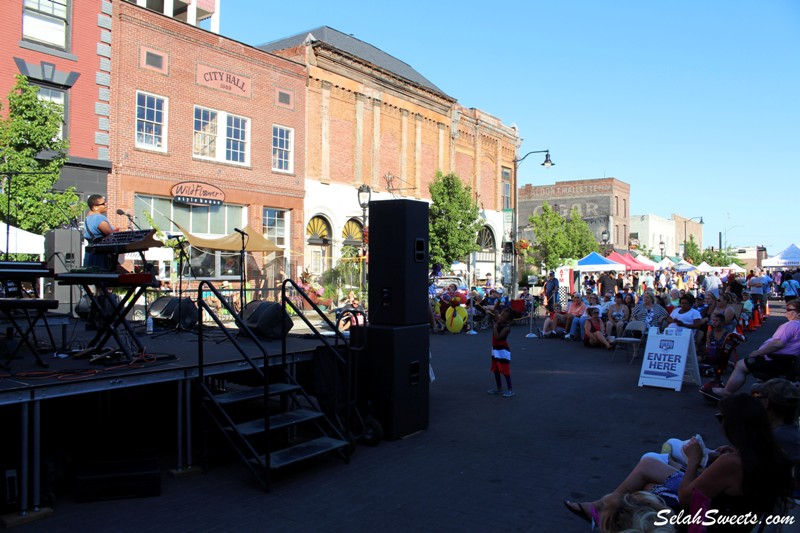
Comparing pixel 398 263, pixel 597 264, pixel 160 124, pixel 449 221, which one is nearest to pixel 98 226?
pixel 398 263

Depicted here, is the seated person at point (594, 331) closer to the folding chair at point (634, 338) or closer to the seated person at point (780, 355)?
the folding chair at point (634, 338)

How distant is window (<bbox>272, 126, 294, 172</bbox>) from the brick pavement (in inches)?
708

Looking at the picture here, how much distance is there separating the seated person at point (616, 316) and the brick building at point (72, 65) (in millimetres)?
15397

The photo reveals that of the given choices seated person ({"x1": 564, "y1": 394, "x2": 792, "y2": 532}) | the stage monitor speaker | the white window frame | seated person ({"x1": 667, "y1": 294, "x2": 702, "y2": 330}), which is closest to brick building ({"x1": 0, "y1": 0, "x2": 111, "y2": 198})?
the white window frame

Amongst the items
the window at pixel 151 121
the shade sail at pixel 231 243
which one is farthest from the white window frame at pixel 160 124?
the shade sail at pixel 231 243

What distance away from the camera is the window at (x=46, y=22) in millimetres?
17812

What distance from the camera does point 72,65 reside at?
1880 cm

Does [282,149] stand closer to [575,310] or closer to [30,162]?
[30,162]

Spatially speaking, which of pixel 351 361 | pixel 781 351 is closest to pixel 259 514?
pixel 351 361

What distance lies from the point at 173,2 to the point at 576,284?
24127 mm

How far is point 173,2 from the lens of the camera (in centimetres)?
2669

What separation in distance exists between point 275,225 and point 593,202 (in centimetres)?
4763

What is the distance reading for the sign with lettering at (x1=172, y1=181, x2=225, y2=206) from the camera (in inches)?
870

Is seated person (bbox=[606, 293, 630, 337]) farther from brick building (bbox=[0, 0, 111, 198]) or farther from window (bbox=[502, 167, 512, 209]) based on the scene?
window (bbox=[502, 167, 512, 209])
